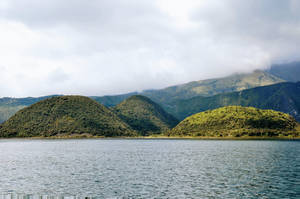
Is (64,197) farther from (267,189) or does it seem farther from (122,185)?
(267,189)

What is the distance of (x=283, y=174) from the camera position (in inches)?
2960

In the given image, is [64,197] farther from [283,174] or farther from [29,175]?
[283,174]

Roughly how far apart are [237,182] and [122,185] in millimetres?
25301

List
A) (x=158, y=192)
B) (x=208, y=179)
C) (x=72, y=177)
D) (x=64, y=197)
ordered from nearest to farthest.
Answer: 1. (x=64, y=197)
2. (x=158, y=192)
3. (x=208, y=179)
4. (x=72, y=177)

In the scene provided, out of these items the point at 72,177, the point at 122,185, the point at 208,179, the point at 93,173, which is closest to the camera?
the point at 122,185

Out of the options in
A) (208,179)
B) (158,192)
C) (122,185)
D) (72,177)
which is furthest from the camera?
(72,177)

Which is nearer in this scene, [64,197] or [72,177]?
[64,197]

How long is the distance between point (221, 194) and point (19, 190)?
129 ft

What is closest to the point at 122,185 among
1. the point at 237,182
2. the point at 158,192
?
the point at 158,192

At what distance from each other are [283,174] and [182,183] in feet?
93.9

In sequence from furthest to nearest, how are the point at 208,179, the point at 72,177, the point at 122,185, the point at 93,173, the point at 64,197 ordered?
the point at 93,173 → the point at 72,177 → the point at 208,179 → the point at 122,185 → the point at 64,197

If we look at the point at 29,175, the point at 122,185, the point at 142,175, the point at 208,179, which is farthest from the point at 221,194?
the point at 29,175

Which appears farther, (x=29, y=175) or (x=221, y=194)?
(x=29, y=175)

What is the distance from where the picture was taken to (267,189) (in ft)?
190
